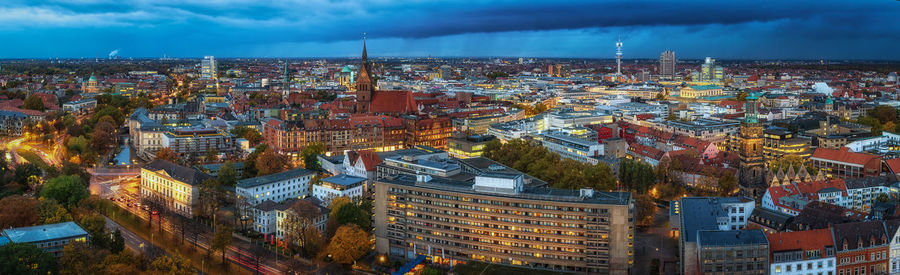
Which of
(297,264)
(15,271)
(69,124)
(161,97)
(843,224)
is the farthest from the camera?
(161,97)

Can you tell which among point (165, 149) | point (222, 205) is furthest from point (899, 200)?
point (165, 149)

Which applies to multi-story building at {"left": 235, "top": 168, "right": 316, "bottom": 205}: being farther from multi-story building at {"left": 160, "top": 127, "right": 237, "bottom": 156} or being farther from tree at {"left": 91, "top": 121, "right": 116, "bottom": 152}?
tree at {"left": 91, "top": 121, "right": 116, "bottom": 152}

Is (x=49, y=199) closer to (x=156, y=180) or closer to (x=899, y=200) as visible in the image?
(x=156, y=180)

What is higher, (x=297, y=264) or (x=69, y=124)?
(x=69, y=124)

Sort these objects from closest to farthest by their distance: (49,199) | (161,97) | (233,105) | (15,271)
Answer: (15,271)
(49,199)
(233,105)
(161,97)

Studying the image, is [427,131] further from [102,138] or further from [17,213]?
[17,213]

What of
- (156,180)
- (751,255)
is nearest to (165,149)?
(156,180)

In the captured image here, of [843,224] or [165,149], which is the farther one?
[165,149]
